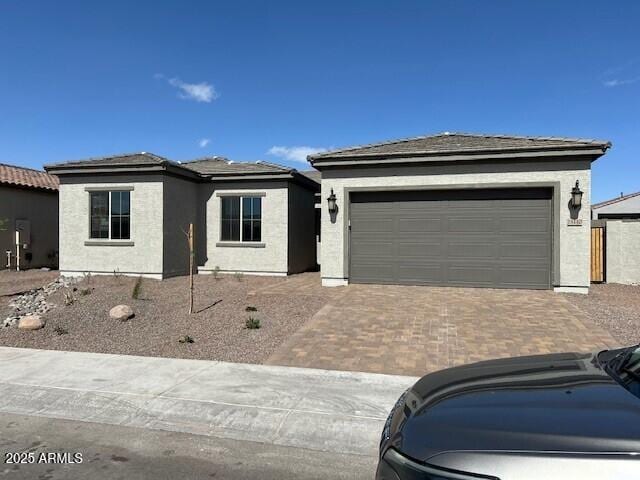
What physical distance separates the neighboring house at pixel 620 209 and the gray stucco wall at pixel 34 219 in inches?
1216

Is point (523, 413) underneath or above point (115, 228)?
Answer: underneath

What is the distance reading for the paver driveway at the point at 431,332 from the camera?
274 inches

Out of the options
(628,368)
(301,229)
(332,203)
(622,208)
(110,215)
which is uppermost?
(622,208)

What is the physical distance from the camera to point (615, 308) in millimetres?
10000

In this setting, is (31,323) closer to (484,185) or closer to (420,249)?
(420,249)

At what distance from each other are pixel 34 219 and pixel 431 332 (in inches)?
718

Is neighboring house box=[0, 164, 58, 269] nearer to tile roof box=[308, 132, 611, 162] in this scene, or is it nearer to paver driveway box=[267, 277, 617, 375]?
tile roof box=[308, 132, 611, 162]

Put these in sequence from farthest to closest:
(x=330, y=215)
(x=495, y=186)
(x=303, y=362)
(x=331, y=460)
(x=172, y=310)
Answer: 1. (x=330, y=215)
2. (x=495, y=186)
3. (x=172, y=310)
4. (x=303, y=362)
5. (x=331, y=460)

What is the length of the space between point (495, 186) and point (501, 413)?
11072 millimetres

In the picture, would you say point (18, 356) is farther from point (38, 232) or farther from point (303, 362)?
point (38, 232)

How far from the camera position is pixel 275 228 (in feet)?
52.1

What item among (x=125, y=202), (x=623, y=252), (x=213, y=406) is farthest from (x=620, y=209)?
(x=213, y=406)

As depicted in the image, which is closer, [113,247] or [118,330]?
[118,330]

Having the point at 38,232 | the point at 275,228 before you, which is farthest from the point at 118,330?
the point at 38,232
